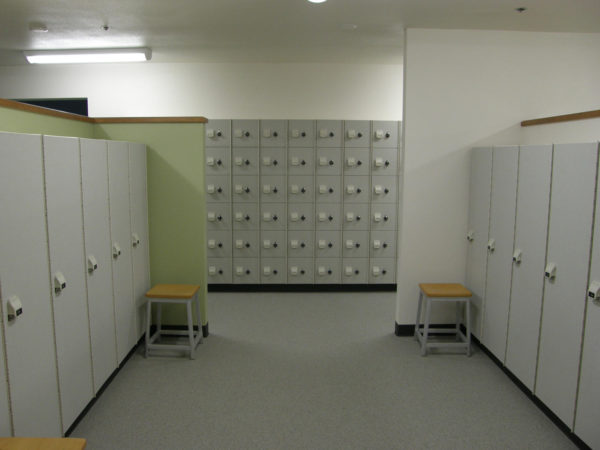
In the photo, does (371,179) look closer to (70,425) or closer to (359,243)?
(359,243)

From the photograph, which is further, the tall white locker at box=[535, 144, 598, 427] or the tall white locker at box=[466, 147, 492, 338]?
the tall white locker at box=[466, 147, 492, 338]

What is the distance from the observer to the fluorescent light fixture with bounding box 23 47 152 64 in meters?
4.94

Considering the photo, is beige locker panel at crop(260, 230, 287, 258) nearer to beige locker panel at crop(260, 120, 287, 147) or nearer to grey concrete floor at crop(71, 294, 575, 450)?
beige locker panel at crop(260, 120, 287, 147)

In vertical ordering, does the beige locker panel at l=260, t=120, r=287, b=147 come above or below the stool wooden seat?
above

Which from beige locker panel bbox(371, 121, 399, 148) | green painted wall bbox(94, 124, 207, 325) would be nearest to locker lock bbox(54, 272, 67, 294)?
green painted wall bbox(94, 124, 207, 325)

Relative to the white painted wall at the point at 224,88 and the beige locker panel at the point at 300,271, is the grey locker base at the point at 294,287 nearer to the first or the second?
the beige locker panel at the point at 300,271

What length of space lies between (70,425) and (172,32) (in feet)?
11.1

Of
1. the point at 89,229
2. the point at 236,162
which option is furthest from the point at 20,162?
the point at 236,162

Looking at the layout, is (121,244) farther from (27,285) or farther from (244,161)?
(244,161)

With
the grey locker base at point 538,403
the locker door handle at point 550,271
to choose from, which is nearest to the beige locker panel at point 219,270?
the grey locker base at point 538,403

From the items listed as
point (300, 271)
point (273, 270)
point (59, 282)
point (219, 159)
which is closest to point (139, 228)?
point (59, 282)

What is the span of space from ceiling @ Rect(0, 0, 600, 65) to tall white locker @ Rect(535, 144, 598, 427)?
1455mm

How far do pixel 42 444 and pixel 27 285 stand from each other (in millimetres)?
725

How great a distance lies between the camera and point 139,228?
367 cm
